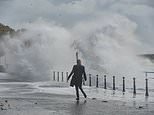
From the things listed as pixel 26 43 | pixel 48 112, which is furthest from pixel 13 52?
pixel 48 112

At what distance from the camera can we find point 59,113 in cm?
1416

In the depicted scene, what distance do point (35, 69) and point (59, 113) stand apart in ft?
163

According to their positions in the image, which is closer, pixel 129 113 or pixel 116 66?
pixel 129 113

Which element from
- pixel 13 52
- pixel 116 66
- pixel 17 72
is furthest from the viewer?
pixel 13 52

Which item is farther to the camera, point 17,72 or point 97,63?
point 97,63

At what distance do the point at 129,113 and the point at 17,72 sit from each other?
179 ft

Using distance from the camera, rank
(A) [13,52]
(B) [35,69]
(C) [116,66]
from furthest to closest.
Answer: (A) [13,52] → (C) [116,66] → (B) [35,69]

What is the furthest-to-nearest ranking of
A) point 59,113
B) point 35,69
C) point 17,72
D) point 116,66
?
point 116,66, point 17,72, point 35,69, point 59,113

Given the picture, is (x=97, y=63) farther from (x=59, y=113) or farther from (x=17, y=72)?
(x=59, y=113)

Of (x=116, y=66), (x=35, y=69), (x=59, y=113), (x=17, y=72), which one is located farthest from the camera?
(x=116, y=66)

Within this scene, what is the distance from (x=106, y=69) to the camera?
68125 millimetres

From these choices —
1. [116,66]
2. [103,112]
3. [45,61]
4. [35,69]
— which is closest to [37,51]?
[45,61]

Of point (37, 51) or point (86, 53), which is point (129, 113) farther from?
point (86, 53)

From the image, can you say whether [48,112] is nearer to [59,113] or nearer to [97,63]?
[59,113]
